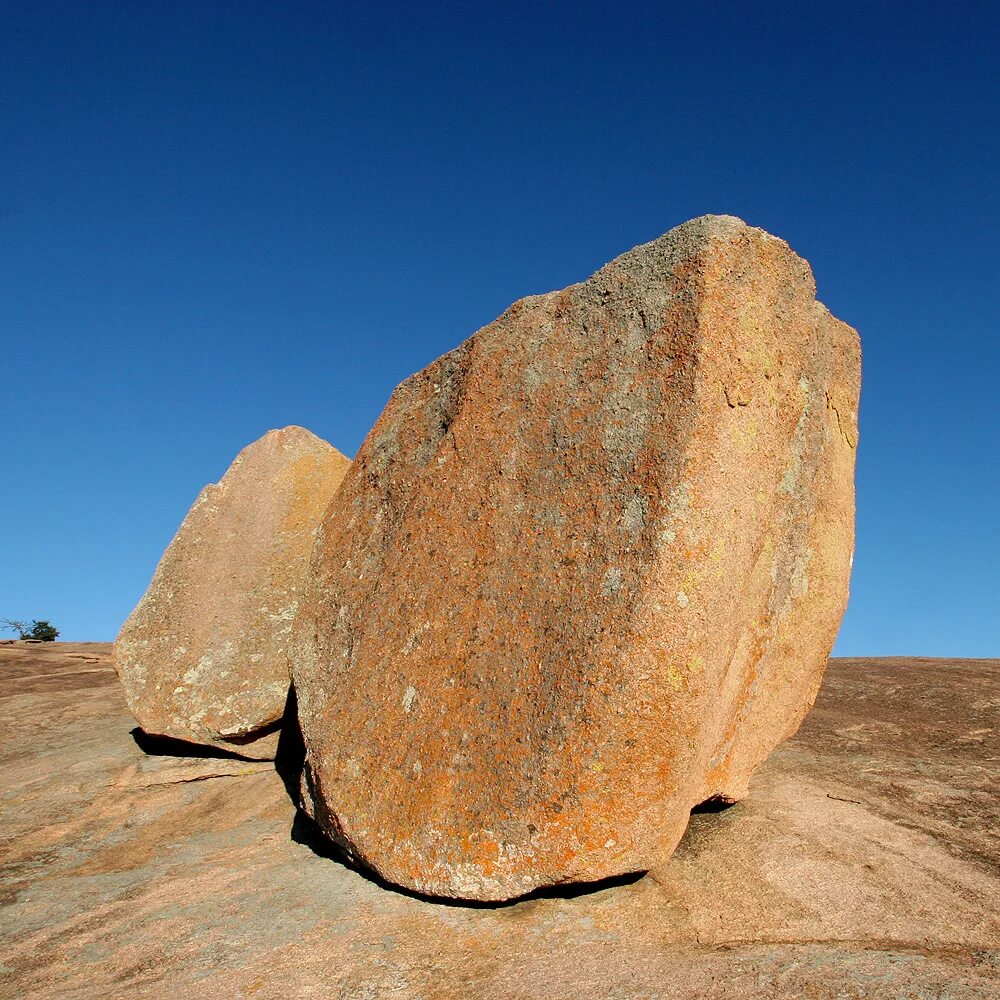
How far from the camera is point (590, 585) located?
136 inches

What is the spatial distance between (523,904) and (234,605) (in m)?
3.23

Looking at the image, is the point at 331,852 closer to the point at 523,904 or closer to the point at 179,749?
A: the point at 523,904

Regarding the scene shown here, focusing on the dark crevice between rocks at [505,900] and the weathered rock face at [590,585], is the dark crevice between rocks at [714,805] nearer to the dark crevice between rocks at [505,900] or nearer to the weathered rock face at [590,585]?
the weathered rock face at [590,585]

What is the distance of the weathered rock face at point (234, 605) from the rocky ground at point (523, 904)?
1.20 feet

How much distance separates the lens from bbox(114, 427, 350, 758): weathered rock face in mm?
5543

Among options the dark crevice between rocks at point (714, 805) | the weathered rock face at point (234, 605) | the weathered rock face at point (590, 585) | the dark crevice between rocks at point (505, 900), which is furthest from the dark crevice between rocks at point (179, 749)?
the dark crevice between rocks at point (714, 805)

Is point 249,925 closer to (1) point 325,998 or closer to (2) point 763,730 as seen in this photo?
(1) point 325,998

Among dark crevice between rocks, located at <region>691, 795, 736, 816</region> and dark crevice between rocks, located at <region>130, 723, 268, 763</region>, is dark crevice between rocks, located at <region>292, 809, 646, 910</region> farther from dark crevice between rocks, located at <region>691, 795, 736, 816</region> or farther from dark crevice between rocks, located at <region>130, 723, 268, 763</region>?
dark crevice between rocks, located at <region>130, 723, 268, 763</region>

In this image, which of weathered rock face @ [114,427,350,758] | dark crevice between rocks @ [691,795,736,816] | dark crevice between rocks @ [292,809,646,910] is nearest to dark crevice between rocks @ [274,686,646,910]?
dark crevice between rocks @ [292,809,646,910]

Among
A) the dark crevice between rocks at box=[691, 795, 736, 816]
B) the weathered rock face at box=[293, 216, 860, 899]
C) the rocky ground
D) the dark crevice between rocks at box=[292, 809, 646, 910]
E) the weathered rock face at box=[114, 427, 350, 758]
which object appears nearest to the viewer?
the rocky ground

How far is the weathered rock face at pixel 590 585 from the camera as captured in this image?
129 inches

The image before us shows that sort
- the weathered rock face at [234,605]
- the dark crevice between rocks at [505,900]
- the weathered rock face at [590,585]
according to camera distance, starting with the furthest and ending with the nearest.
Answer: the weathered rock face at [234,605] < the dark crevice between rocks at [505,900] < the weathered rock face at [590,585]

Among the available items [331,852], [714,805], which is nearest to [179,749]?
[331,852]

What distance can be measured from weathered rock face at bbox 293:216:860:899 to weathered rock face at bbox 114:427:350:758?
3.46 ft
